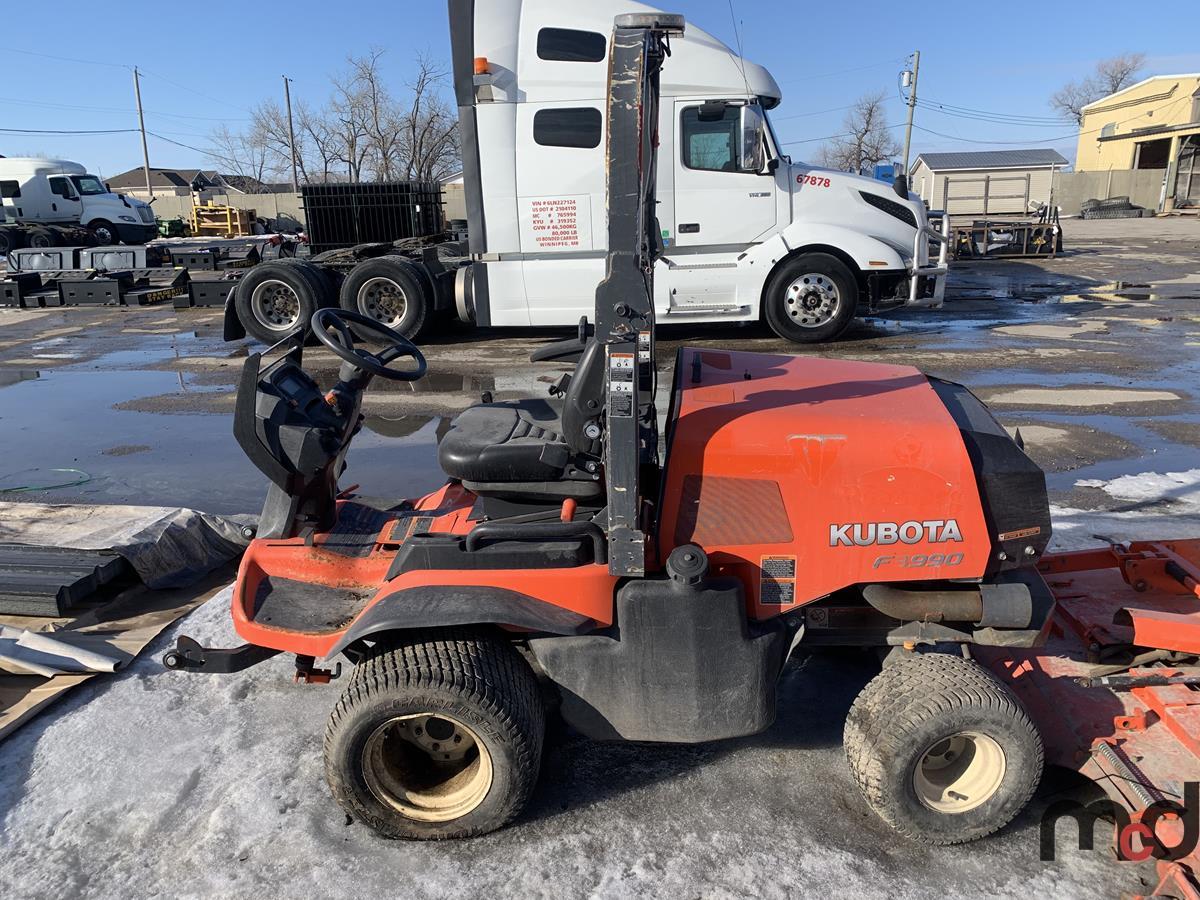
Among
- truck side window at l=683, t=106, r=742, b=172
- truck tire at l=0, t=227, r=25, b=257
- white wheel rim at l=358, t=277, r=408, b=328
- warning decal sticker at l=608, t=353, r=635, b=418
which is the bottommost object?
white wheel rim at l=358, t=277, r=408, b=328

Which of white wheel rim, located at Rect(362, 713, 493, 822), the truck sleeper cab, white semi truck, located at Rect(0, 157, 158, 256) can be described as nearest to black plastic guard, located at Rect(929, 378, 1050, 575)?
white wheel rim, located at Rect(362, 713, 493, 822)

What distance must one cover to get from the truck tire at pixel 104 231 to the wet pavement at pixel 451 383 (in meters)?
13.8

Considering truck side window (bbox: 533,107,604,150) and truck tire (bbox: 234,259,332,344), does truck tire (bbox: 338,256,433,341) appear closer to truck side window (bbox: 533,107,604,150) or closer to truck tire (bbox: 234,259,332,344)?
truck tire (bbox: 234,259,332,344)

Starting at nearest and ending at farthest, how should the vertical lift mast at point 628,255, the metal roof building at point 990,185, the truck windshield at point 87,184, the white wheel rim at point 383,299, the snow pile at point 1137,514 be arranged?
the vertical lift mast at point 628,255 → the snow pile at point 1137,514 → the white wheel rim at point 383,299 → the truck windshield at point 87,184 → the metal roof building at point 990,185

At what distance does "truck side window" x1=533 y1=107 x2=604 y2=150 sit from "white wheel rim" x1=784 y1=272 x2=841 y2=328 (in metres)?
2.93

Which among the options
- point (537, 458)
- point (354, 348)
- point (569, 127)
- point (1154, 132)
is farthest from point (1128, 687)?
point (1154, 132)

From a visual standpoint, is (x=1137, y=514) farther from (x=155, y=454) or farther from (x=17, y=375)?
(x=17, y=375)

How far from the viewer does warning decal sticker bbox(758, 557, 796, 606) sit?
2.71 m

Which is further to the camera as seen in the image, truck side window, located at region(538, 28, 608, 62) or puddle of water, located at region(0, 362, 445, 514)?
truck side window, located at region(538, 28, 608, 62)

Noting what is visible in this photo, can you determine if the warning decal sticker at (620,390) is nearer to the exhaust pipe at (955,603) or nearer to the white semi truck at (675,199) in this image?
the exhaust pipe at (955,603)

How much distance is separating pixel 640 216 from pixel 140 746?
8.73 ft

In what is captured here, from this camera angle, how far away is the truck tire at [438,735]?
104 inches

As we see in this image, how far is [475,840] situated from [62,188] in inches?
1291

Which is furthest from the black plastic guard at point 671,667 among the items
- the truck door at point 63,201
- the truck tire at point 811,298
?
the truck door at point 63,201
